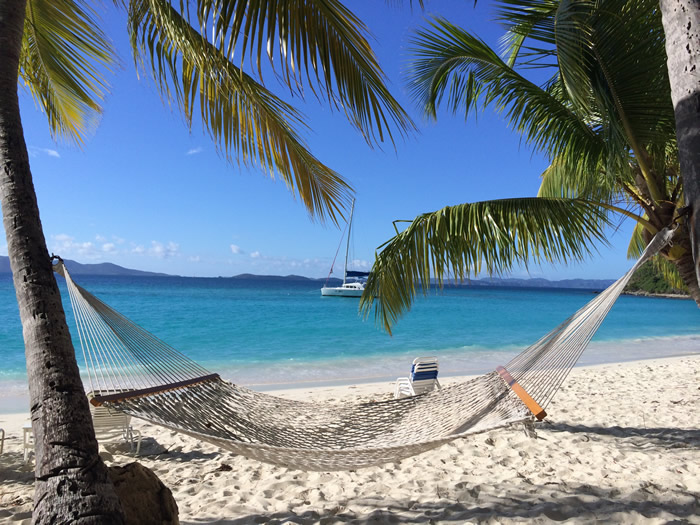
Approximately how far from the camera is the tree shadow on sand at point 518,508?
187cm

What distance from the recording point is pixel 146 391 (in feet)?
6.34

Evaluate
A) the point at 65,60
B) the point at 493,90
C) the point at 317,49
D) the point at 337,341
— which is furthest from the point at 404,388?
the point at 337,341

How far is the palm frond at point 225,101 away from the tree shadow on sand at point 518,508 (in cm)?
133

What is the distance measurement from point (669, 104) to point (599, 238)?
741mm

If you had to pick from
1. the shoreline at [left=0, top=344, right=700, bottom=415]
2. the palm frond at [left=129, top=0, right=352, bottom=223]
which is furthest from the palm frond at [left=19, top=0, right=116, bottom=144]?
the shoreline at [left=0, top=344, right=700, bottom=415]

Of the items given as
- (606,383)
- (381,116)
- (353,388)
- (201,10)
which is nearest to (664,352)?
(606,383)

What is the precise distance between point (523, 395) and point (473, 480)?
749 millimetres

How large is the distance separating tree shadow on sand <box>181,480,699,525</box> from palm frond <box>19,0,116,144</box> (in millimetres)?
2219

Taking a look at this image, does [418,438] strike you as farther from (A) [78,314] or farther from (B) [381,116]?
(A) [78,314]

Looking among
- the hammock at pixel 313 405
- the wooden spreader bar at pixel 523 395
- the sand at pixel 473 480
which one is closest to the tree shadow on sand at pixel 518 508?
the sand at pixel 473 480

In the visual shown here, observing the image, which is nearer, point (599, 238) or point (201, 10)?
point (201, 10)

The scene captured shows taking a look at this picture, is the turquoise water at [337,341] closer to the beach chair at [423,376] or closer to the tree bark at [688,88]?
the beach chair at [423,376]

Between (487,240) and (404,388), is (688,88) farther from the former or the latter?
(404,388)

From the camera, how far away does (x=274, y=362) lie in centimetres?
807
